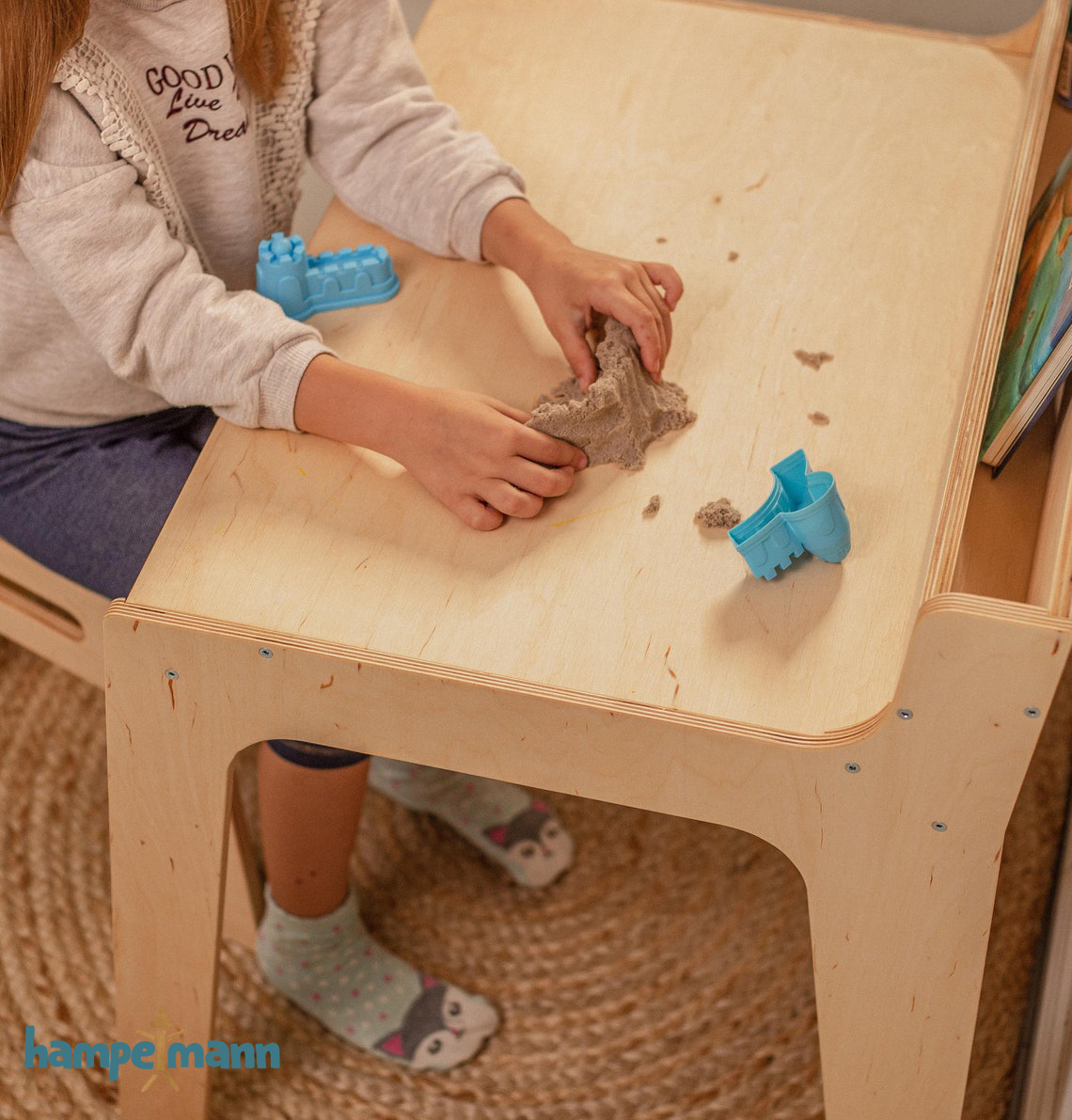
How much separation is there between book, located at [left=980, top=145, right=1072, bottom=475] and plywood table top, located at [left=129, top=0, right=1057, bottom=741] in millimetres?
26

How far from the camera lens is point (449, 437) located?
2.36 feet

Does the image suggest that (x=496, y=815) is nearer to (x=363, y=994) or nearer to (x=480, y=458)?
(x=363, y=994)

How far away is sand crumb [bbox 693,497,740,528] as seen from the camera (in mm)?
704

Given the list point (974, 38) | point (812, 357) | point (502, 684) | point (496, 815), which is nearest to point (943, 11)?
point (974, 38)

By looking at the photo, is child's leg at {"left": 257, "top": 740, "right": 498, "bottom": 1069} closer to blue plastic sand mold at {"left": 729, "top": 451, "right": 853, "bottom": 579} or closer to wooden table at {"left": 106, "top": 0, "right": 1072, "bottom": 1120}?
wooden table at {"left": 106, "top": 0, "right": 1072, "bottom": 1120}

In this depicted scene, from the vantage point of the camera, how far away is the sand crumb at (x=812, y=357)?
80 cm

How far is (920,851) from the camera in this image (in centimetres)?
62

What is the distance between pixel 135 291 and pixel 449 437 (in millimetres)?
211

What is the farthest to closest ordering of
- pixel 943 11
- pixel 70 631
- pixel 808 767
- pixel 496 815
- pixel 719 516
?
pixel 943 11 < pixel 496 815 < pixel 70 631 < pixel 719 516 < pixel 808 767

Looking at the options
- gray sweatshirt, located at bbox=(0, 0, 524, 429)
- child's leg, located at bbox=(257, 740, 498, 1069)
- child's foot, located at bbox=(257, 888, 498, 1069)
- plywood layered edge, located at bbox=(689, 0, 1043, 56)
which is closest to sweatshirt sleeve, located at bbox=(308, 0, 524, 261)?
gray sweatshirt, located at bbox=(0, 0, 524, 429)

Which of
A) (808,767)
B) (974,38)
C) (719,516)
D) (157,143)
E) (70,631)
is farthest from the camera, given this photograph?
(974,38)

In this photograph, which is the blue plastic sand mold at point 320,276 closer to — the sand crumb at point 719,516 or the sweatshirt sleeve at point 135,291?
the sweatshirt sleeve at point 135,291

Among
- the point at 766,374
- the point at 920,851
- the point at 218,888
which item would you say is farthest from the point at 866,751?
the point at 218,888

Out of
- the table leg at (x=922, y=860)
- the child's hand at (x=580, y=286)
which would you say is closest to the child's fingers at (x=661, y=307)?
the child's hand at (x=580, y=286)
